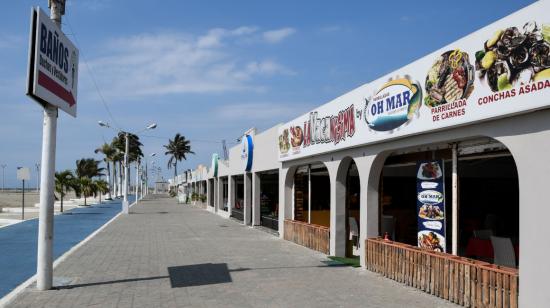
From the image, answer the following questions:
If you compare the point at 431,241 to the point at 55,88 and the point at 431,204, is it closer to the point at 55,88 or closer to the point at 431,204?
the point at 431,204

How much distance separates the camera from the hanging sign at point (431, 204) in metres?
9.74

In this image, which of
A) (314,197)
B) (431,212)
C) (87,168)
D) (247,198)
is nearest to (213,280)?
(431,212)

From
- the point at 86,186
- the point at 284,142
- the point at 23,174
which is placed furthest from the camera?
the point at 86,186

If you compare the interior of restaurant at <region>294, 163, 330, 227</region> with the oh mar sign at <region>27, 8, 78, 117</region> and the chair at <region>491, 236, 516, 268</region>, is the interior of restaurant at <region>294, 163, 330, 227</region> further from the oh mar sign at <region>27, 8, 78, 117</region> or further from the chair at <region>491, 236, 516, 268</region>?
the oh mar sign at <region>27, 8, 78, 117</region>

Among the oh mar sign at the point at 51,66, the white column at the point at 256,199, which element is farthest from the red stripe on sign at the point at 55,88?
the white column at the point at 256,199

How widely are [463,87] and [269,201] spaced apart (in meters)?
24.1

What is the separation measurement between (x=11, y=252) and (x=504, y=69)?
14259 mm

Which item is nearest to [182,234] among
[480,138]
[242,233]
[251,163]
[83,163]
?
[242,233]

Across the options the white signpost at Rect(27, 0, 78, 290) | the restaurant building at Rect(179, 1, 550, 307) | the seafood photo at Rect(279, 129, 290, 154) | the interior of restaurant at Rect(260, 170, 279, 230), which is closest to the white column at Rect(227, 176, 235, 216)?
the interior of restaurant at Rect(260, 170, 279, 230)

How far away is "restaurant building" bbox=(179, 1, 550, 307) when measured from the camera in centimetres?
680

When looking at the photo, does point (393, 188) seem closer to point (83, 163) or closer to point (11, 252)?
point (11, 252)

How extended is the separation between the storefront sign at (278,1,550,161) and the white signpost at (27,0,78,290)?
6.42 metres

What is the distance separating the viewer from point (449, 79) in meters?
8.57

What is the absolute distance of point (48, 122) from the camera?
32.3 feet
